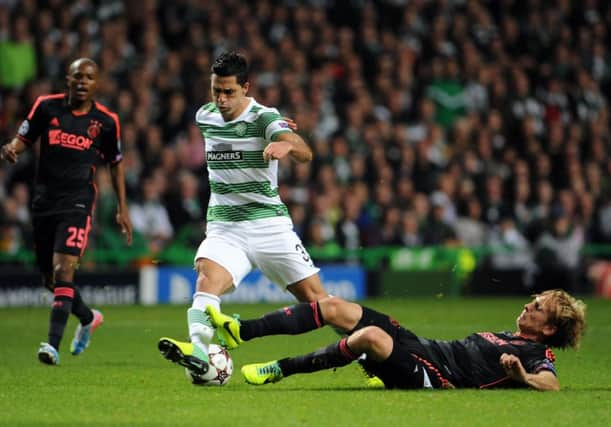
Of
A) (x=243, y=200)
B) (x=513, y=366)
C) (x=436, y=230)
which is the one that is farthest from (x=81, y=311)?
(x=436, y=230)

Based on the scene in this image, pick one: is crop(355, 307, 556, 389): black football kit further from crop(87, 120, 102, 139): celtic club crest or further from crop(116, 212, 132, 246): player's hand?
crop(87, 120, 102, 139): celtic club crest

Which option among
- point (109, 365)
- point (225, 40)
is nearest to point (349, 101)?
point (225, 40)

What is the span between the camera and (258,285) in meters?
19.2

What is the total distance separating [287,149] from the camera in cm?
768

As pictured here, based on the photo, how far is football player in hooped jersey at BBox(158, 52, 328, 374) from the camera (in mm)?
8336

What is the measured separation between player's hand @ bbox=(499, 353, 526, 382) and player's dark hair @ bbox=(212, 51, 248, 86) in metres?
2.53

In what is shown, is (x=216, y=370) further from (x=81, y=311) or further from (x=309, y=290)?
(x=81, y=311)

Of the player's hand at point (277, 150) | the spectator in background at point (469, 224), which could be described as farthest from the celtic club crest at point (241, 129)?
the spectator in background at point (469, 224)

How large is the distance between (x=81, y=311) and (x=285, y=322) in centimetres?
346

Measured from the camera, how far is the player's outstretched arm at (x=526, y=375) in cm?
755

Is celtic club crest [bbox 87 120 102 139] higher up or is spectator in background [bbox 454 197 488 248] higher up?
celtic club crest [bbox 87 120 102 139]

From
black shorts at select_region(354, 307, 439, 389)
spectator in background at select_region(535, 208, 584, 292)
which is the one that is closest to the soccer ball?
black shorts at select_region(354, 307, 439, 389)

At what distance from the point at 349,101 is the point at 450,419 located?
14.2 meters

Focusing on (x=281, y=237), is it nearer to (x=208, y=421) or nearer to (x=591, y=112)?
(x=208, y=421)
